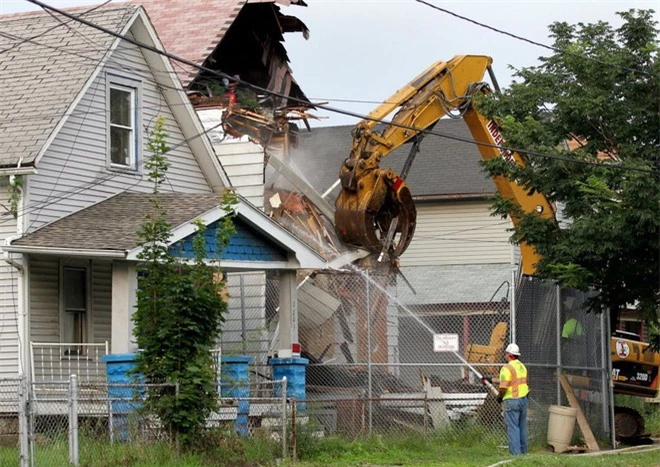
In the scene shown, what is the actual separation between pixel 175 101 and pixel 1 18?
356 centimetres

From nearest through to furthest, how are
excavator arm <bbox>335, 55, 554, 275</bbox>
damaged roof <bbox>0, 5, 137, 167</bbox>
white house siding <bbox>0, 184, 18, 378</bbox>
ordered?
white house siding <bbox>0, 184, 18, 378</bbox>, damaged roof <bbox>0, 5, 137, 167</bbox>, excavator arm <bbox>335, 55, 554, 275</bbox>

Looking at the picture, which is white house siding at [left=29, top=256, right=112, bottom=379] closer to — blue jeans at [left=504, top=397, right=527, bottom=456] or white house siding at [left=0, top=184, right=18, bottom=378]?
white house siding at [left=0, top=184, right=18, bottom=378]

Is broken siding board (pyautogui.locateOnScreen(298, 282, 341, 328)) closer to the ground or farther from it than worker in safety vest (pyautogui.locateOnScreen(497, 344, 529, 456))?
farther from it

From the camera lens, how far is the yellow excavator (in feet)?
72.0

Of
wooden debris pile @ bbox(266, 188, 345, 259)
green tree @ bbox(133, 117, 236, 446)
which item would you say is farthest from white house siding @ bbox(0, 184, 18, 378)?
wooden debris pile @ bbox(266, 188, 345, 259)

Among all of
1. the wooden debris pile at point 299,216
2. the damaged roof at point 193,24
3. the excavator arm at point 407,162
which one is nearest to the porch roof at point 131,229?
the excavator arm at point 407,162

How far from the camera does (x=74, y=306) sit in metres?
20.5

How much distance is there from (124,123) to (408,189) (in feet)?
16.4

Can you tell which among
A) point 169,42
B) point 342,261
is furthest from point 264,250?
point 169,42

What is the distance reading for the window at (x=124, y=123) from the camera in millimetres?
21438

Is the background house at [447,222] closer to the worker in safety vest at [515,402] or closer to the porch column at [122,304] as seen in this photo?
the worker in safety vest at [515,402]

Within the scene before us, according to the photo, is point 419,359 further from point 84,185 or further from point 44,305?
point 44,305

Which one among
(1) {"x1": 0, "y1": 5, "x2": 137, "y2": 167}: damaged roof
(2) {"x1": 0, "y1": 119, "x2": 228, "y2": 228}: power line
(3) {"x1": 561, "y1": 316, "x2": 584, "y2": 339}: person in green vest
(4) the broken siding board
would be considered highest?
(1) {"x1": 0, "y1": 5, "x2": 137, "y2": 167}: damaged roof

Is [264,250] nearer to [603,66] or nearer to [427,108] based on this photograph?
[427,108]
